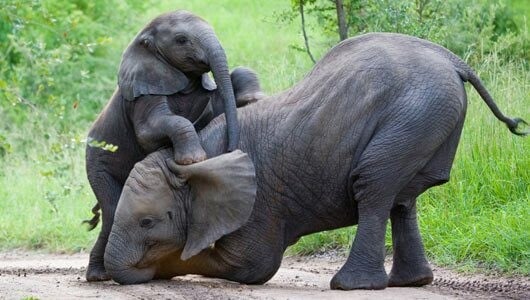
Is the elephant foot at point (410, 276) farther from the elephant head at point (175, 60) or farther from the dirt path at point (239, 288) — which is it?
the elephant head at point (175, 60)

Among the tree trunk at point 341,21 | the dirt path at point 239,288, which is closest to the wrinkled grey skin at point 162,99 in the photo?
the dirt path at point 239,288

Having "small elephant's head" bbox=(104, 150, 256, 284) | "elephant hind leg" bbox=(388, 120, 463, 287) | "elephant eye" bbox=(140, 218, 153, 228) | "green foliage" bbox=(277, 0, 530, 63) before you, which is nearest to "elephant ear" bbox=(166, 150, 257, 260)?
"small elephant's head" bbox=(104, 150, 256, 284)

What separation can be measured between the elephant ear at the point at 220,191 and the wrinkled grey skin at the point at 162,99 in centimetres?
10

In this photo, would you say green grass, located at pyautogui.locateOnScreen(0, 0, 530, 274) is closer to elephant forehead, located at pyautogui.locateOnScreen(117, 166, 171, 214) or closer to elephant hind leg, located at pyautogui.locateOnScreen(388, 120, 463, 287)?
elephant forehead, located at pyautogui.locateOnScreen(117, 166, 171, 214)

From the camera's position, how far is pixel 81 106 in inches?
653

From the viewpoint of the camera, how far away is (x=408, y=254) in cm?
768

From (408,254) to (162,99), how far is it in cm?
185

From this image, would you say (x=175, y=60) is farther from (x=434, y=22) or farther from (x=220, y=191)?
(x=434, y=22)

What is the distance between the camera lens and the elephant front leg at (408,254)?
7648mm

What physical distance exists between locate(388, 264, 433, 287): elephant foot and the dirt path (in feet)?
0.22

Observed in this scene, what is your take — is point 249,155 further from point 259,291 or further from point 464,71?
point 464,71

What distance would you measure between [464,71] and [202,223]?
1855mm

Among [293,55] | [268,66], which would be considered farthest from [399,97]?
[293,55]

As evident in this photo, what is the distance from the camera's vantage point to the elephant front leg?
7.65 m
